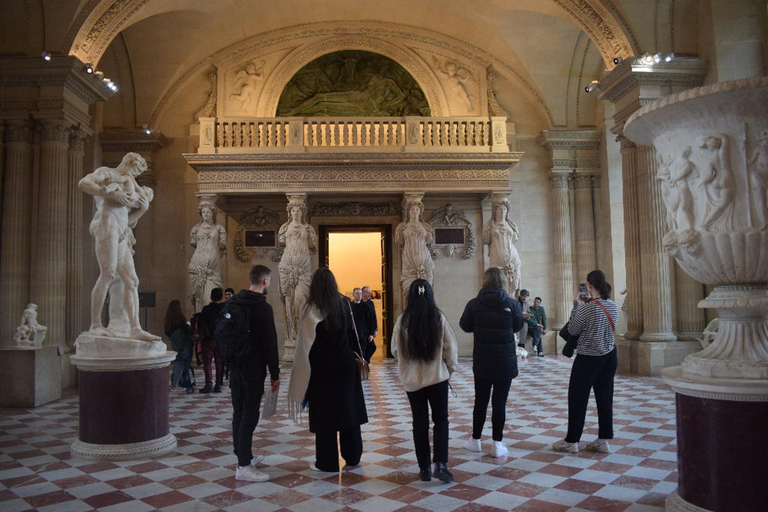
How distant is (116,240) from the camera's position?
19.4 feet

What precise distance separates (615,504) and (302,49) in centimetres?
1359

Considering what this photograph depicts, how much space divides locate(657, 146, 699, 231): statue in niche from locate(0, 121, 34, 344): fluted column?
31.4 feet

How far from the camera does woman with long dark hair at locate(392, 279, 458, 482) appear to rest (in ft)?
14.5

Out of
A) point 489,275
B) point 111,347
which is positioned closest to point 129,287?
point 111,347

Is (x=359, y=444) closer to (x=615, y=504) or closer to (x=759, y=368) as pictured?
(x=615, y=504)

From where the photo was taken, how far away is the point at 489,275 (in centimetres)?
517

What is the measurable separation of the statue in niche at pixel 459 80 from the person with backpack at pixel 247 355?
11542 millimetres

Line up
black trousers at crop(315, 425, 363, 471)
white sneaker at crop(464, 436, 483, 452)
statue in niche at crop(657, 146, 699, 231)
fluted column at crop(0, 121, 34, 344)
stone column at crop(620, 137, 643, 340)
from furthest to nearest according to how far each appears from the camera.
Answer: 1. stone column at crop(620, 137, 643, 340)
2. fluted column at crop(0, 121, 34, 344)
3. white sneaker at crop(464, 436, 483, 452)
4. black trousers at crop(315, 425, 363, 471)
5. statue in niche at crop(657, 146, 699, 231)

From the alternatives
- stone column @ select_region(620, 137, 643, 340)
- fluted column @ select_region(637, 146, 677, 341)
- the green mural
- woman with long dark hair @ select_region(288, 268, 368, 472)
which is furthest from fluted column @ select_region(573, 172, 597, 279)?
woman with long dark hair @ select_region(288, 268, 368, 472)

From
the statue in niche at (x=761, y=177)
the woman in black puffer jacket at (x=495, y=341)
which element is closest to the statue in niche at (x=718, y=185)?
the statue in niche at (x=761, y=177)

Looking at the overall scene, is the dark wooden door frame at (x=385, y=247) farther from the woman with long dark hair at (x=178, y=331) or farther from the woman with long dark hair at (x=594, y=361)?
the woman with long dark hair at (x=594, y=361)

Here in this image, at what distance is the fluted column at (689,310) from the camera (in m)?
10.2

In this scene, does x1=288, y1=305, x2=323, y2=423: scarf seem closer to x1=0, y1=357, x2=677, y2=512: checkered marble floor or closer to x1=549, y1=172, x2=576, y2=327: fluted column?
x1=0, y1=357, x2=677, y2=512: checkered marble floor

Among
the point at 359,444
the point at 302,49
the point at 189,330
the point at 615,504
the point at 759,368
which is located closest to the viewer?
the point at 759,368
